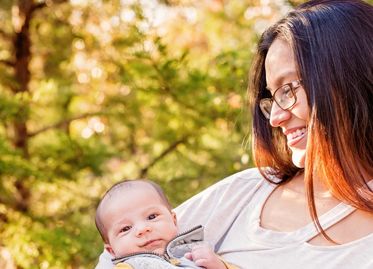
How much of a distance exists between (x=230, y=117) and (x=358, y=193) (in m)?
2.14

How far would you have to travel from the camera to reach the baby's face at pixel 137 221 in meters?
1.95

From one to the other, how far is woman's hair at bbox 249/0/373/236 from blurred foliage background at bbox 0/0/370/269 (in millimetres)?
1411

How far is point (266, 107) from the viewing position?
209cm

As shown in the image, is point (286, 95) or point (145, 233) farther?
point (145, 233)

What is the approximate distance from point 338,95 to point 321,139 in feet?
0.37

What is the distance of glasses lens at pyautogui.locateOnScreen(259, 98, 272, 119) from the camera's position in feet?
6.82

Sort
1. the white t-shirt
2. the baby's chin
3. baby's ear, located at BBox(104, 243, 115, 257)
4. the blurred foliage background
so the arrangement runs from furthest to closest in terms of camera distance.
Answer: the blurred foliage background < baby's ear, located at BBox(104, 243, 115, 257) < the baby's chin < the white t-shirt

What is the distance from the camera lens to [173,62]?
360 cm

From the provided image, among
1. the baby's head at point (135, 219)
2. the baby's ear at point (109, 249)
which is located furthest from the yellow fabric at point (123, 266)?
the baby's ear at point (109, 249)

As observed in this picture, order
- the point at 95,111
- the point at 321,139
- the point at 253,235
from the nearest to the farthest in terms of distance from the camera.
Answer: the point at 321,139 < the point at 253,235 < the point at 95,111

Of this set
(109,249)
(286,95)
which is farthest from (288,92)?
(109,249)

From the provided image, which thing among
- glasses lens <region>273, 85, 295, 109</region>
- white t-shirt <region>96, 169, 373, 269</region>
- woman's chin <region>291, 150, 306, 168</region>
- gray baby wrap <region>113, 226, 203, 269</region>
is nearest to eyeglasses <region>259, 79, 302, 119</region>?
glasses lens <region>273, 85, 295, 109</region>

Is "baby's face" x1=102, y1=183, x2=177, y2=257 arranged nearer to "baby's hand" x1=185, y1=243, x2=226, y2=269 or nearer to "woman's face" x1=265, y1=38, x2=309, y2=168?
"baby's hand" x1=185, y1=243, x2=226, y2=269

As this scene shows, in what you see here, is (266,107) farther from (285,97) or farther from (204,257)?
(204,257)
